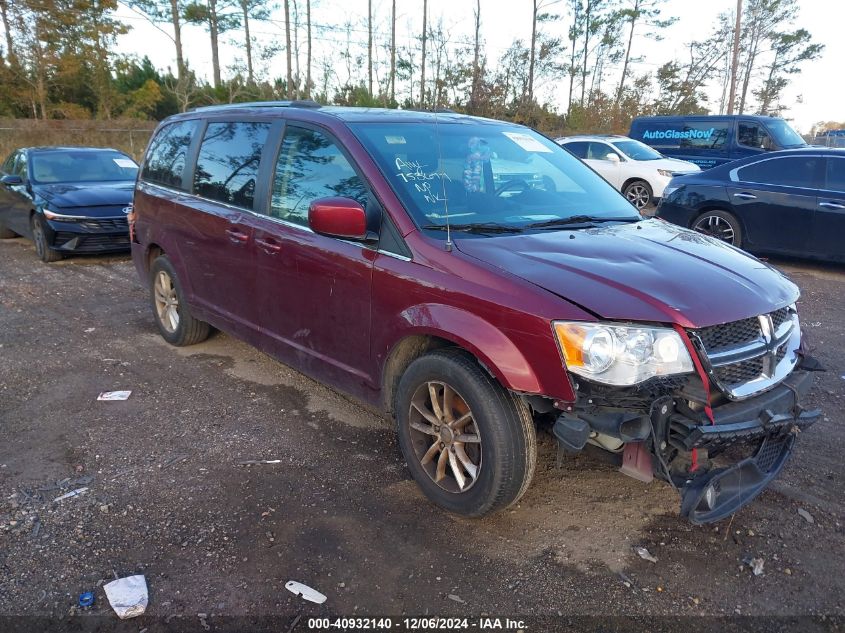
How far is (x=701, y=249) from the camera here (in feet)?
11.1

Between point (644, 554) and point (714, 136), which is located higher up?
point (714, 136)

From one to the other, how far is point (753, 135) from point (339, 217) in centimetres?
1456

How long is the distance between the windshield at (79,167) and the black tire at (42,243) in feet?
2.47

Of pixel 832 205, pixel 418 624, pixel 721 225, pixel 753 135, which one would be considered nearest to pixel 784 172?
pixel 832 205

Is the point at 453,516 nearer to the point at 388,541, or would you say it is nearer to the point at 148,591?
the point at 388,541

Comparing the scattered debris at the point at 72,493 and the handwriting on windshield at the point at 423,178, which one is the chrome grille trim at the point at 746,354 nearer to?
the handwriting on windshield at the point at 423,178

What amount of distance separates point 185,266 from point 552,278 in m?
3.34

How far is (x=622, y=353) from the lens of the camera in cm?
254

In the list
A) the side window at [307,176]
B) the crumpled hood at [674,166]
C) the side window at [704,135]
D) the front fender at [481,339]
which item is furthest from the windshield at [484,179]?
the side window at [704,135]

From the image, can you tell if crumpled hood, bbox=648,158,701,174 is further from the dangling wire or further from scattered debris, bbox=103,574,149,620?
scattered debris, bbox=103,574,149,620

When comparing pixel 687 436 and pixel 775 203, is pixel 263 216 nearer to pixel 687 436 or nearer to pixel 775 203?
pixel 687 436

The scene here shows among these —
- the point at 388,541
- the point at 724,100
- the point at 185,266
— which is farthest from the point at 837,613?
the point at 724,100

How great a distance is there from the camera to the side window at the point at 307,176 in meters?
3.56

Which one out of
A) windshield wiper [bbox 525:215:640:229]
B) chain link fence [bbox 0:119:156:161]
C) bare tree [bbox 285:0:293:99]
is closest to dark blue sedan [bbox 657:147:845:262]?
windshield wiper [bbox 525:215:640:229]
